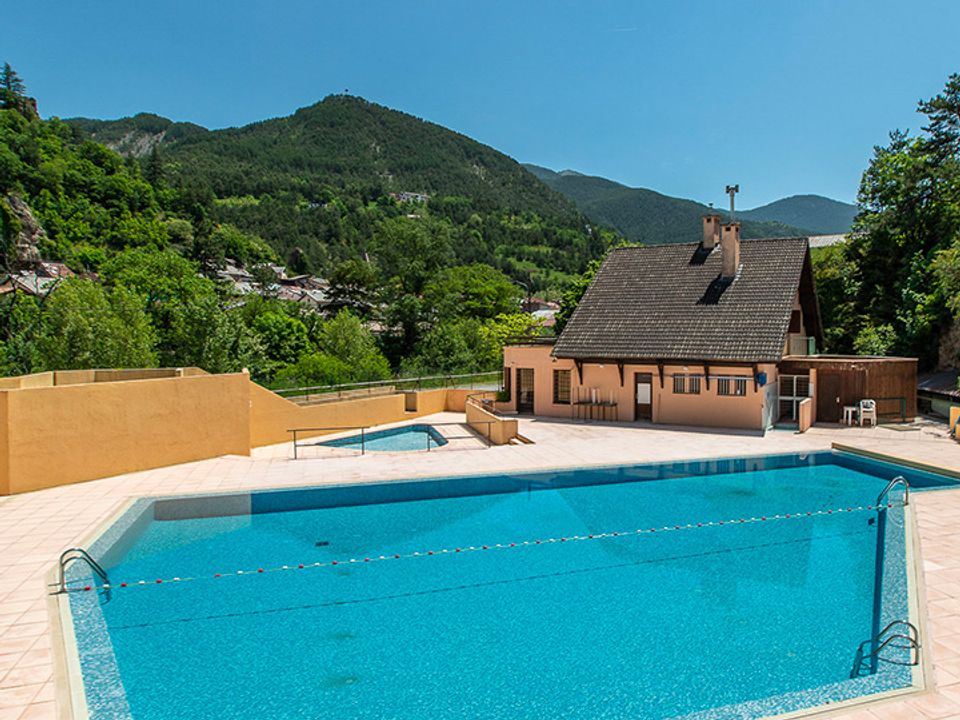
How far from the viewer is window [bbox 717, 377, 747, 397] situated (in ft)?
58.1

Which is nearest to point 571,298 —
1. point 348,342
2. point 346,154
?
point 348,342

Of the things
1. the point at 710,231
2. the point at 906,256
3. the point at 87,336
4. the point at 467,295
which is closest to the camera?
the point at 710,231

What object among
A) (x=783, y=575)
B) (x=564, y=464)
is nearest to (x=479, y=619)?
(x=783, y=575)

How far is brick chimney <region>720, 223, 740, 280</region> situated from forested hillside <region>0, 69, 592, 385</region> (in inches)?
463

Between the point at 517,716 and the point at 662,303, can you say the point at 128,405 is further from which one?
the point at 662,303

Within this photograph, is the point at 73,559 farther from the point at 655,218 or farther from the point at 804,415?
the point at 655,218

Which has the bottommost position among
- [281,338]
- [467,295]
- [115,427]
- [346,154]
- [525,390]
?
[525,390]

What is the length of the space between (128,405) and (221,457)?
2553mm

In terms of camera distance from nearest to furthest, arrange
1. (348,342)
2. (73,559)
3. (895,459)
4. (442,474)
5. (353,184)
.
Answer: (73,559), (442,474), (895,459), (348,342), (353,184)

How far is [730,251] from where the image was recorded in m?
19.9

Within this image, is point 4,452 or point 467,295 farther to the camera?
point 467,295

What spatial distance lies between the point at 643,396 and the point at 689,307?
3.21 metres

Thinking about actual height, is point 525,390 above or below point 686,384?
below

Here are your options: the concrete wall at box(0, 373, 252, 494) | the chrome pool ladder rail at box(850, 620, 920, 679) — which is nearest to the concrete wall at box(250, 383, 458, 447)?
the concrete wall at box(0, 373, 252, 494)
